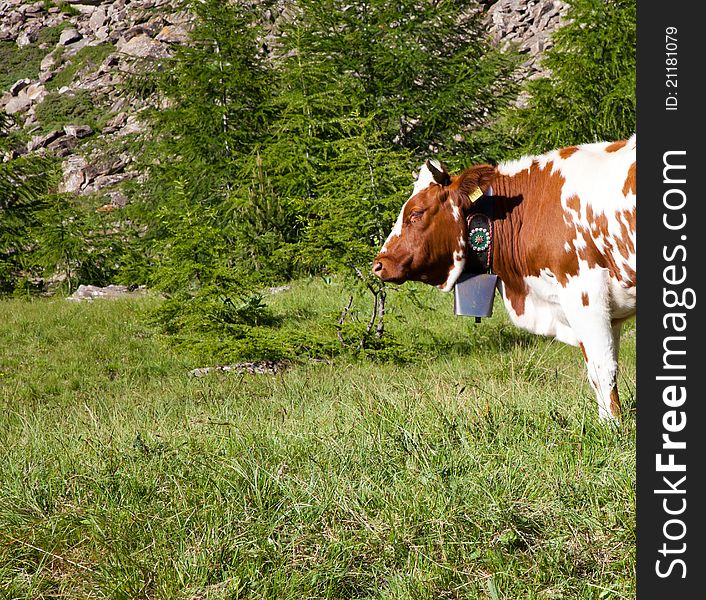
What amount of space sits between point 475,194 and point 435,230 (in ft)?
1.12

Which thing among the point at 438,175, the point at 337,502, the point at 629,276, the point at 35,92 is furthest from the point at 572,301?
the point at 35,92

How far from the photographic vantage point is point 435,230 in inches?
185

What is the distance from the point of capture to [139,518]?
3010 millimetres

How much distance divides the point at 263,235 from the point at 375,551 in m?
15.1

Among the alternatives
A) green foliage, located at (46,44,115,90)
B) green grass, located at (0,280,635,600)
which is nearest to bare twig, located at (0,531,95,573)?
green grass, located at (0,280,635,600)

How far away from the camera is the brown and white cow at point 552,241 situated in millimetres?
4008

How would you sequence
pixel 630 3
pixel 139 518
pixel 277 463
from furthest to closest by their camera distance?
pixel 630 3
pixel 277 463
pixel 139 518

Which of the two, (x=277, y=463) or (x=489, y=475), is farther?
(x=277, y=463)

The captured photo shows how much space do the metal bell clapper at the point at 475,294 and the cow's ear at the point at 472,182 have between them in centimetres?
46

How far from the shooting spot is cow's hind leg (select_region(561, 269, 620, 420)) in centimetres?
402

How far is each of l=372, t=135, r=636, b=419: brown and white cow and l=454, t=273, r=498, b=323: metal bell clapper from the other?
73mm

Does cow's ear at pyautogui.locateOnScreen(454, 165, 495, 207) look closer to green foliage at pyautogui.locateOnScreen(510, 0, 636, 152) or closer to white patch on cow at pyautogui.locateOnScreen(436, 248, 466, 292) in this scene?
white patch on cow at pyautogui.locateOnScreen(436, 248, 466, 292)

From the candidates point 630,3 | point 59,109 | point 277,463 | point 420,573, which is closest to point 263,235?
point 630,3
